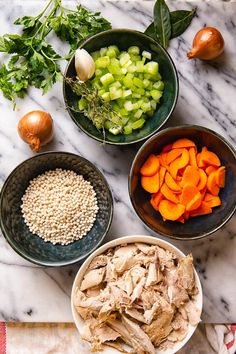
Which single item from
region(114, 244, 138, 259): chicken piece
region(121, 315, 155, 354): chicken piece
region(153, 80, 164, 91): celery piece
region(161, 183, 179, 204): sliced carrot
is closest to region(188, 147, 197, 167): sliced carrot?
region(161, 183, 179, 204): sliced carrot

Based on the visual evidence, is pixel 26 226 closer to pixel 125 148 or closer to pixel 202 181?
pixel 125 148

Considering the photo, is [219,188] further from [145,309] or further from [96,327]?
[96,327]

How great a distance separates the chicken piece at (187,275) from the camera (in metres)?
2.15

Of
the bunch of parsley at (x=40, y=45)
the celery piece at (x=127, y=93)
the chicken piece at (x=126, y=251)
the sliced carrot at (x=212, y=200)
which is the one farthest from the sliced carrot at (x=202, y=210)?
the bunch of parsley at (x=40, y=45)

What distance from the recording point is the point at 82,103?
7.36ft

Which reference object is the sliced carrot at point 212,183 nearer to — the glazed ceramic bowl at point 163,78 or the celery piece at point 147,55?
the glazed ceramic bowl at point 163,78

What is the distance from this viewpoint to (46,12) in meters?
2.34

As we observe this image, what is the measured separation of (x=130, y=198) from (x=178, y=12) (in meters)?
0.70

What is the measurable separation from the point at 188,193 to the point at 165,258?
23cm

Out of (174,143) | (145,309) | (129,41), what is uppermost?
(129,41)

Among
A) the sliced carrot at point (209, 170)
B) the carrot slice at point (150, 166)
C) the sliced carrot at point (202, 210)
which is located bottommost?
the sliced carrot at point (202, 210)

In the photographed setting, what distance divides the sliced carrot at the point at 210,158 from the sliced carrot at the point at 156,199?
19cm

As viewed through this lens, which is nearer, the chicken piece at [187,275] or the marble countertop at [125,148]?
the chicken piece at [187,275]

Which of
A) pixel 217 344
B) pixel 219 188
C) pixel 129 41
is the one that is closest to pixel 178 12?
pixel 129 41
